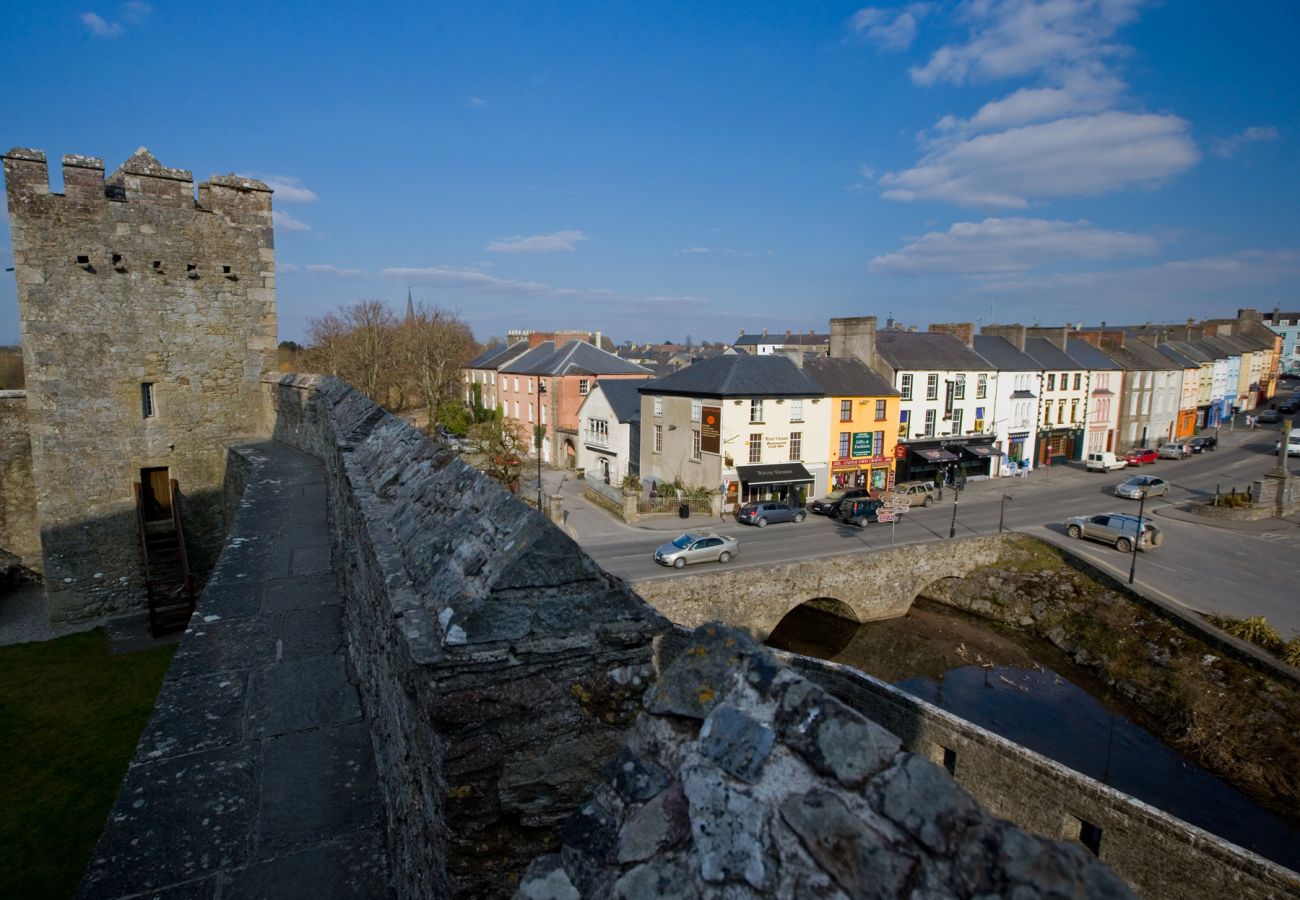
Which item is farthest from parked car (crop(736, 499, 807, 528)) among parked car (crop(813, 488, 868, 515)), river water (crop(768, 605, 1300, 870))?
river water (crop(768, 605, 1300, 870))

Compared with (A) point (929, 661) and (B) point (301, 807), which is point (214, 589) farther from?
(A) point (929, 661)

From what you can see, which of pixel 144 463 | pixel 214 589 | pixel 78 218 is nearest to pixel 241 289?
pixel 78 218

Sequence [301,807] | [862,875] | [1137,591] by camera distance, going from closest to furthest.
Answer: [862,875] → [301,807] → [1137,591]

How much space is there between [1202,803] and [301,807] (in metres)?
17.8

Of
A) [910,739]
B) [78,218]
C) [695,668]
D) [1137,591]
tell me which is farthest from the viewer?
[1137,591]

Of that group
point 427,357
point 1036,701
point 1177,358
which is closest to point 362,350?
point 427,357

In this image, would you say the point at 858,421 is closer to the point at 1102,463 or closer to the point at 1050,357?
the point at 1102,463

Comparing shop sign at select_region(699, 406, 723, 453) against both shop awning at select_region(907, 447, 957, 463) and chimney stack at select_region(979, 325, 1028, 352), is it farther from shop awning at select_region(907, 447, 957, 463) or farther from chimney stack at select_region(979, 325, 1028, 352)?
chimney stack at select_region(979, 325, 1028, 352)

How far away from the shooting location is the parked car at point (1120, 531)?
79.1ft

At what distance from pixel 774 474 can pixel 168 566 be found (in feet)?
68.8

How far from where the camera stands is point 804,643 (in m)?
21.5

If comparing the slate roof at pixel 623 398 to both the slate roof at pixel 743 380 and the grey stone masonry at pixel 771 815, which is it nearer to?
the slate roof at pixel 743 380

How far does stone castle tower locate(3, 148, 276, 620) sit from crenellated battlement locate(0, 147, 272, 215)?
0.07 ft

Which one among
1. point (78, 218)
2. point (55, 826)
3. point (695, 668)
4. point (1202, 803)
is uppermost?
point (78, 218)
